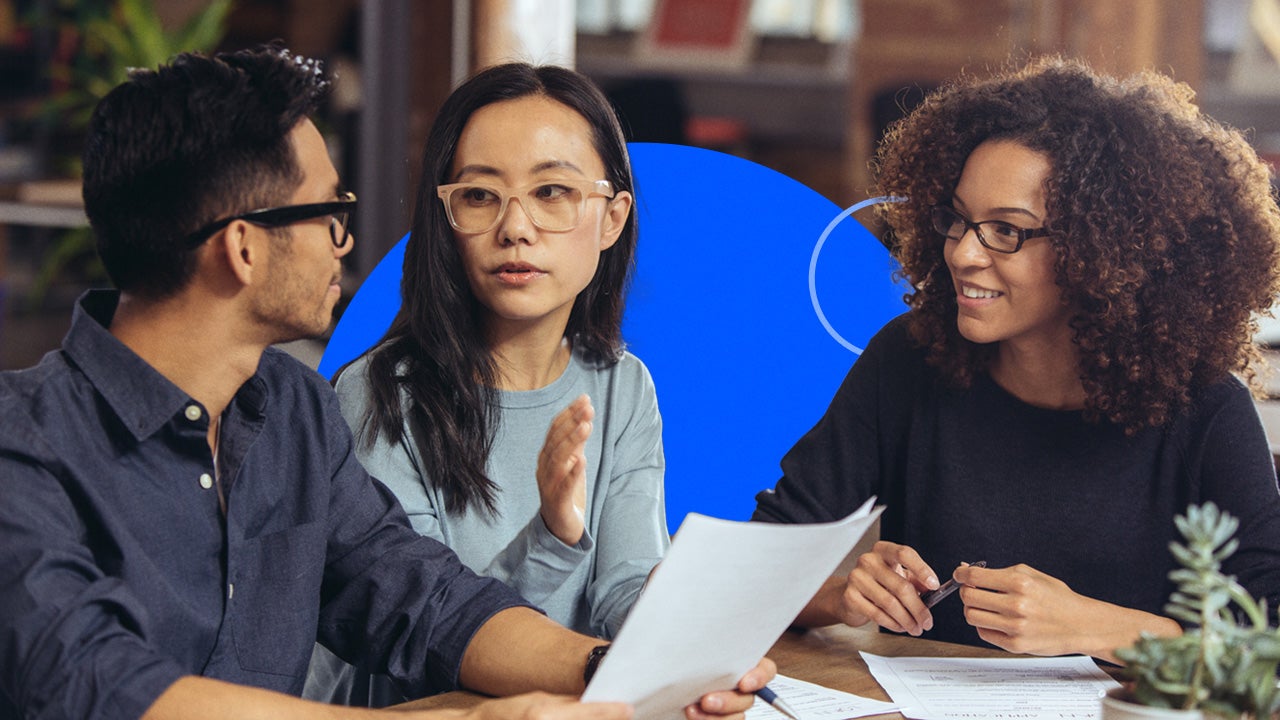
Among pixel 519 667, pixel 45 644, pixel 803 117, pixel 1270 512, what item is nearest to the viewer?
pixel 45 644

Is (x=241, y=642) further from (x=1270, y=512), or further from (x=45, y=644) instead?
(x=1270, y=512)

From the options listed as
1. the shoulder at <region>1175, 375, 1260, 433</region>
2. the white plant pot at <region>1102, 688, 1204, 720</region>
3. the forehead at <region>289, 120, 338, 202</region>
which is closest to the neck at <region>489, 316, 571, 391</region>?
the forehead at <region>289, 120, 338, 202</region>

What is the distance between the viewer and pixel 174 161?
1.22m

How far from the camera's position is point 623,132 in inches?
70.8

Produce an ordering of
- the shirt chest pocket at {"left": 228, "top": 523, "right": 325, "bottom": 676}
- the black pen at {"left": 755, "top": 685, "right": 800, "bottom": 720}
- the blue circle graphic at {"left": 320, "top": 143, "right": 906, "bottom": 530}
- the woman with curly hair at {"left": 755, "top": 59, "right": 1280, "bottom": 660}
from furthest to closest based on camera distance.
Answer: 1. the blue circle graphic at {"left": 320, "top": 143, "right": 906, "bottom": 530}
2. the woman with curly hair at {"left": 755, "top": 59, "right": 1280, "bottom": 660}
3. the shirt chest pocket at {"left": 228, "top": 523, "right": 325, "bottom": 676}
4. the black pen at {"left": 755, "top": 685, "right": 800, "bottom": 720}

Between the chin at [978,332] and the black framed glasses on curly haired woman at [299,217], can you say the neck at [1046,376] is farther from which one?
the black framed glasses on curly haired woman at [299,217]

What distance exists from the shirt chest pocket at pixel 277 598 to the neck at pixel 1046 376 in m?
0.87

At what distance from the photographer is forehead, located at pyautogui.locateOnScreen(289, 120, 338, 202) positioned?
4.25 feet

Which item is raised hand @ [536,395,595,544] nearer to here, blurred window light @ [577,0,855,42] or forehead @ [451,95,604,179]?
forehead @ [451,95,604,179]

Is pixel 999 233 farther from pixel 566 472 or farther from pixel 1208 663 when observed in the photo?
pixel 1208 663

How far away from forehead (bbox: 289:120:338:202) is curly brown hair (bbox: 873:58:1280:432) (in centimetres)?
79

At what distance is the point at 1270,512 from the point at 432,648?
926 mm

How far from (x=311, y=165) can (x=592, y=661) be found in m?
0.56

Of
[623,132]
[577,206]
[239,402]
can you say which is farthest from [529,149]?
[239,402]
